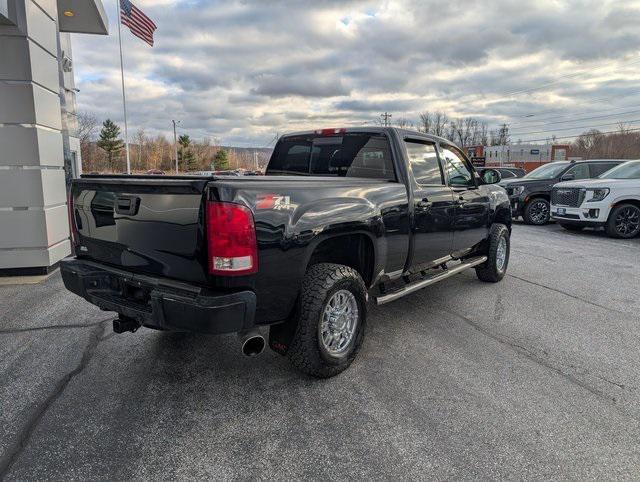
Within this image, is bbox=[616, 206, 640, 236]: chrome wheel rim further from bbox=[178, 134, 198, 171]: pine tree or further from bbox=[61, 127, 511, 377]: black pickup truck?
bbox=[178, 134, 198, 171]: pine tree

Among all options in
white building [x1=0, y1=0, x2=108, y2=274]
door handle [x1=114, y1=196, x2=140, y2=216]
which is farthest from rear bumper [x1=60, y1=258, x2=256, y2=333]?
white building [x1=0, y1=0, x2=108, y2=274]

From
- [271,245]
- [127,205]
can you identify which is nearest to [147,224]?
[127,205]

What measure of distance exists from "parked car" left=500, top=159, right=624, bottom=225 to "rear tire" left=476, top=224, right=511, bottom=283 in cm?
763

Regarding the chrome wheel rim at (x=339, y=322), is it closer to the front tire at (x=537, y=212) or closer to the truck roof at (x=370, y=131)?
the truck roof at (x=370, y=131)

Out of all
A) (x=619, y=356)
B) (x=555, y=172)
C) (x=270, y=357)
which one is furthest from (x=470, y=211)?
(x=555, y=172)

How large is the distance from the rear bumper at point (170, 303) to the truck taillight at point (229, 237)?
17 cm

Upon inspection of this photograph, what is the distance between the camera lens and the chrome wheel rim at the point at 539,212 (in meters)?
13.2

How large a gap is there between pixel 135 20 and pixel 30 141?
1656cm

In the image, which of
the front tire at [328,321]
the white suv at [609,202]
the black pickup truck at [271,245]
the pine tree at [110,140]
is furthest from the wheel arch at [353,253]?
the pine tree at [110,140]

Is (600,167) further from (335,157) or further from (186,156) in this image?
(186,156)

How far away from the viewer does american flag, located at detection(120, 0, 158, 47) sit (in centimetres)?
1998

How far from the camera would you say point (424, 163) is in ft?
15.4

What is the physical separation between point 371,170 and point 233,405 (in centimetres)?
244

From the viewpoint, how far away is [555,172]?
13.3 meters
